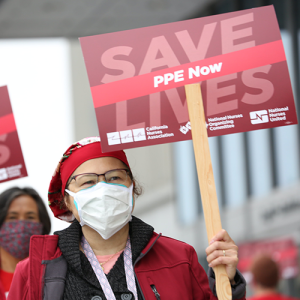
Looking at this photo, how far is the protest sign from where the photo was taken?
2412 mm

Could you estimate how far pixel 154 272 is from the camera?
2.38 metres

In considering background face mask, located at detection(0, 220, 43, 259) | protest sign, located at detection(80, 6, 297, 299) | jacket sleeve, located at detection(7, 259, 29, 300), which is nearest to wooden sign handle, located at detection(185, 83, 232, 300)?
protest sign, located at detection(80, 6, 297, 299)

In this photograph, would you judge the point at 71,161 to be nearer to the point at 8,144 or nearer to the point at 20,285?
the point at 20,285

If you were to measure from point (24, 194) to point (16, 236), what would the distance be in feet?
1.23

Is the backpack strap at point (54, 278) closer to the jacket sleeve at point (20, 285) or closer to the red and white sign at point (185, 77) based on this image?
the jacket sleeve at point (20, 285)

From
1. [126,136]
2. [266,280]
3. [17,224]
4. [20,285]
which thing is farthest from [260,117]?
[266,280]

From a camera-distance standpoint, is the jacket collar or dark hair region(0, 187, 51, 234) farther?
dark hair region(0, 187, 51, 234)

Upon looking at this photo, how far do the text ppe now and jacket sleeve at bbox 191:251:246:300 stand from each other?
0.90 m

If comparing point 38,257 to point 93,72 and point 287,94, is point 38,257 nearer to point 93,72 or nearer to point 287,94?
point 93,72

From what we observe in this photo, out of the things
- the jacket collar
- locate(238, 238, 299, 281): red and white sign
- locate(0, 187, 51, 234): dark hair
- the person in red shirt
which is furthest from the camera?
locate(238, 238, 299, 281): red and white sign

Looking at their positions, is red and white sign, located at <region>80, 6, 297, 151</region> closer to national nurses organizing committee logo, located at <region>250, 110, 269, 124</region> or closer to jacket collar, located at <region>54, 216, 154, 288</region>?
national nurses organizing committee logo, located at <region>250, 110, 269, 124</region>

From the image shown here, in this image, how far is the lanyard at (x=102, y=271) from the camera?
2287 millimetres

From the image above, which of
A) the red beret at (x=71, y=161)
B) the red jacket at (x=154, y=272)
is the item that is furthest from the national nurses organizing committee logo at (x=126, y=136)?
the red jacket at (x=154, y=272)

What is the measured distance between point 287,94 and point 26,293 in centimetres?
157
